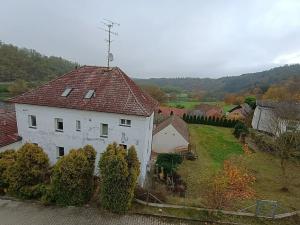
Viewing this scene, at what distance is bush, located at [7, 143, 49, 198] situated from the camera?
15.2m

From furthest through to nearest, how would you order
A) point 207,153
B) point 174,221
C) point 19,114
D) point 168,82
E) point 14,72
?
point 168,82 → point 14,72 → point 207,153 → point 19,114 → point 174,221

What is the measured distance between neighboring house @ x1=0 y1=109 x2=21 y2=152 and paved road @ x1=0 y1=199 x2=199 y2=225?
28.8 ft

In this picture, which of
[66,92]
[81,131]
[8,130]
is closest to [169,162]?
[81,131]

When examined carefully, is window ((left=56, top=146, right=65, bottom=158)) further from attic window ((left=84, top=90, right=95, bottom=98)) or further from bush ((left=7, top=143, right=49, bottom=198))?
bush ((left=7, top=143, right=49, bottom=198))

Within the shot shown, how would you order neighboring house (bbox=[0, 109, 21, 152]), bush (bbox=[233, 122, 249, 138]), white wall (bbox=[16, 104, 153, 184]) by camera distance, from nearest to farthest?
white wall (bbox=[16, 104, 153, 184]) → neighboring house (bbox=[0, 109, 21, 152]) → bush (bbox=[233, 122, 249, 138])

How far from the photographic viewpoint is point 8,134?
23.2 meters

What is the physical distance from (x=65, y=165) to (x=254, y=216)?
10938mm

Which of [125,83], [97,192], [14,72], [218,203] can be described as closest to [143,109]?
[125,83]

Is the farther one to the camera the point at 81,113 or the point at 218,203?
the point at 81,113

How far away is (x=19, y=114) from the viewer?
23.1 meters

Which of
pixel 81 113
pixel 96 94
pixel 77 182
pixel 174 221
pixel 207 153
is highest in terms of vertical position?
pixel 96 94

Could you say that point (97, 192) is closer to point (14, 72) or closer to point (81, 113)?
point (81, 113)

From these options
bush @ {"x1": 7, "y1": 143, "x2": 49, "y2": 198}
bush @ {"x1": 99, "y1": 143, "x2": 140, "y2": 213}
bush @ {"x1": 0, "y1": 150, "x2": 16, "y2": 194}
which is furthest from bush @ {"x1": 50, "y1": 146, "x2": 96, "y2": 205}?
bush @ {"x1": 0, "y1": 150, "x2": 16, "y2": 194}

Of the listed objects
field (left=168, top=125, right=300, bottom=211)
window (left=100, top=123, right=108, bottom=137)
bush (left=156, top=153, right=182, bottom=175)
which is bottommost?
field (left=168, top=125, right=300, bottom=211)
